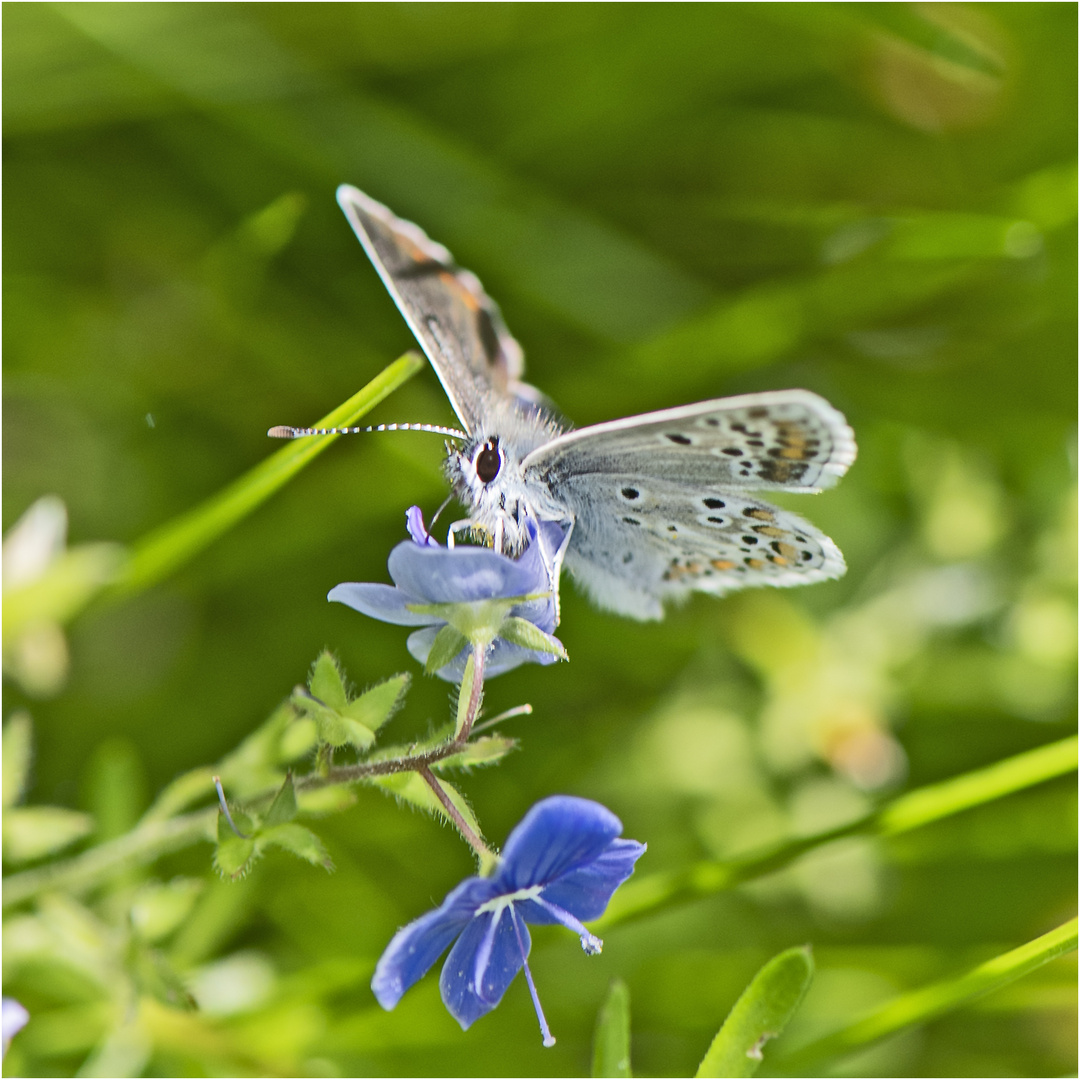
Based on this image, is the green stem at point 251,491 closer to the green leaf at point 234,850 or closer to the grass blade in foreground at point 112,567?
the grass blade in foreground at point 112,567

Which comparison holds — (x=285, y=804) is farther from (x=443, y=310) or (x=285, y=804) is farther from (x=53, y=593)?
(x=53, y=593)

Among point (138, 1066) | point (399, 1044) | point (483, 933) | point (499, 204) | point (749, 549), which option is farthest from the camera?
point (499, 204)

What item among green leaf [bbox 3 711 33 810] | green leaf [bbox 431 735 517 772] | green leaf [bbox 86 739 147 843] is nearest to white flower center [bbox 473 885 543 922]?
green leaf [bbox 431 735 517 772]

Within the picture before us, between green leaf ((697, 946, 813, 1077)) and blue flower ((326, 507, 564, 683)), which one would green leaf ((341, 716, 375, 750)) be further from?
green leaf ((697, 946, 813, 1077))

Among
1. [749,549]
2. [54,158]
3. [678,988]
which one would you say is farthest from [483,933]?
[54,158]

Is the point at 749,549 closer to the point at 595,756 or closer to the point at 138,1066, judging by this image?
the point at 595,756

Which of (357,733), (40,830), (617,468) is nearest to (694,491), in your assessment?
(617,468)
